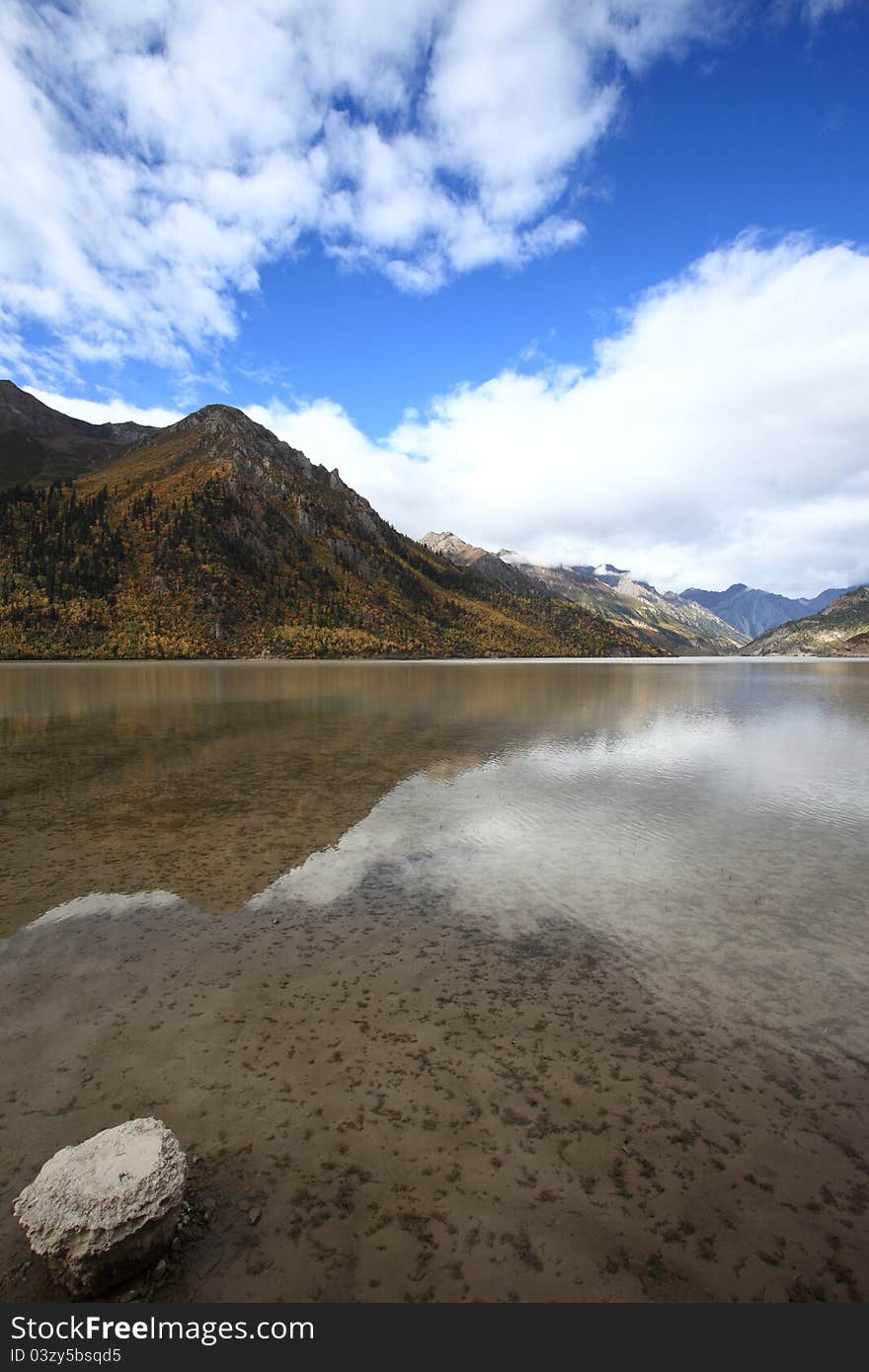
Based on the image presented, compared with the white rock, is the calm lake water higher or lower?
lower

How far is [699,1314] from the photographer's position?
15.7ft

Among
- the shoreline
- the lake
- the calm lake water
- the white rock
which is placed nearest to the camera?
the white rock

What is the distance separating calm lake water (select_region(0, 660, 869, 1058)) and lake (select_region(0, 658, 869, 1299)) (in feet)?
0.39

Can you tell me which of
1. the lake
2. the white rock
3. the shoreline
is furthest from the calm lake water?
the white rock

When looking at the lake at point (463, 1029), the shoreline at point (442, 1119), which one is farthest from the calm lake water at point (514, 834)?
the shoreline at point (442, 1119)

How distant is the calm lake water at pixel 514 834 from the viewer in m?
11.0

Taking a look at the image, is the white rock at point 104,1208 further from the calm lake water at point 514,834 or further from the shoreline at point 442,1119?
the calm lake water at point 514,834

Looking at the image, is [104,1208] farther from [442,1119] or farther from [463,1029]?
[463,1029]

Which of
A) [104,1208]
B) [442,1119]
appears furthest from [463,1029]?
[104,1208]

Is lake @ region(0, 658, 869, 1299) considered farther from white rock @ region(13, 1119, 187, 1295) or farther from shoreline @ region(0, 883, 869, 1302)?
white rock @ region(13, 1119, 187, 1295)

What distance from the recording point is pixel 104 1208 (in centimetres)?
488

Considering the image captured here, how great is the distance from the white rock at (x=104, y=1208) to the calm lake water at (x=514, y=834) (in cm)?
720

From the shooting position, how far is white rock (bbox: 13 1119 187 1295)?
470 centimetres

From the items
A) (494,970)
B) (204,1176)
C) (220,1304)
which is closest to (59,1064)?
(204,1176)
